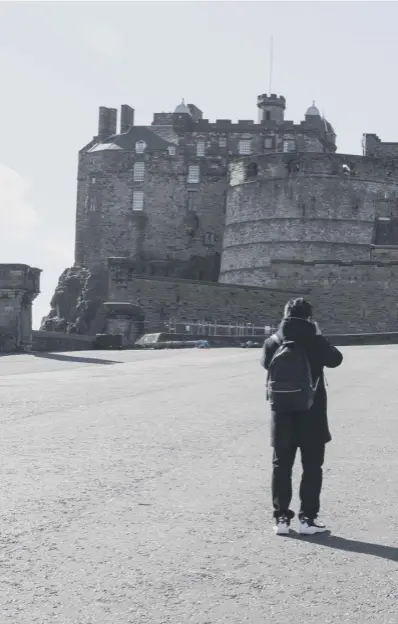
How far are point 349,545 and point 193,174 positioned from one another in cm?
6179

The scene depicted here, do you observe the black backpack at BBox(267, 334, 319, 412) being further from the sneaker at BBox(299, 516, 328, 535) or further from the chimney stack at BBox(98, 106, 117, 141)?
the chimney stack at BBox(98, 106, 117, 141)

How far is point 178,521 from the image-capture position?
18.0 feet

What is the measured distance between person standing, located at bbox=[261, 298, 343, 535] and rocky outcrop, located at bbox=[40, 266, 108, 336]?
53747mm

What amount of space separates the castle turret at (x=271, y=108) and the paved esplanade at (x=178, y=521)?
6354 cm

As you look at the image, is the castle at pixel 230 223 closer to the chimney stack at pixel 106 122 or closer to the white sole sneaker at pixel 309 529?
the chimney stack at pixel 106 122

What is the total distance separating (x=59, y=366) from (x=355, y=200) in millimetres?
41291

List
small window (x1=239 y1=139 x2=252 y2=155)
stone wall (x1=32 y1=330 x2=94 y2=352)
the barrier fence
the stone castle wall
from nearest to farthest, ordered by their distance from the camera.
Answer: stone wall (x1=32 y1=330 x2=94 y2=352) → the barrier fence → the stone castle wall → small window (x1=239 y1=139 x2=252 y2=155)

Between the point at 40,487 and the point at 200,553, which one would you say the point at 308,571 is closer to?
the point at 200,553

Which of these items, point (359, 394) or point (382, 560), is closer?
point (382, 560)

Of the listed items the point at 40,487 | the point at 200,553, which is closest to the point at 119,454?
the point at 40,487

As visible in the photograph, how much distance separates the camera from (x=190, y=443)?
8531 millimetres

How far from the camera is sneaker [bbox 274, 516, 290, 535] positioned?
537cm

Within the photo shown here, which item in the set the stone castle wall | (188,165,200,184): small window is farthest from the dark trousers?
(188,165,200,184): small window

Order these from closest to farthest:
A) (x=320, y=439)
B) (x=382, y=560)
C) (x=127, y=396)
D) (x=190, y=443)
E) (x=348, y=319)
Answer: (x=382, y=560) < (x=320, y=439) < (x=190, y=443) < (x=127, y=396) < (x=348, y=319)
